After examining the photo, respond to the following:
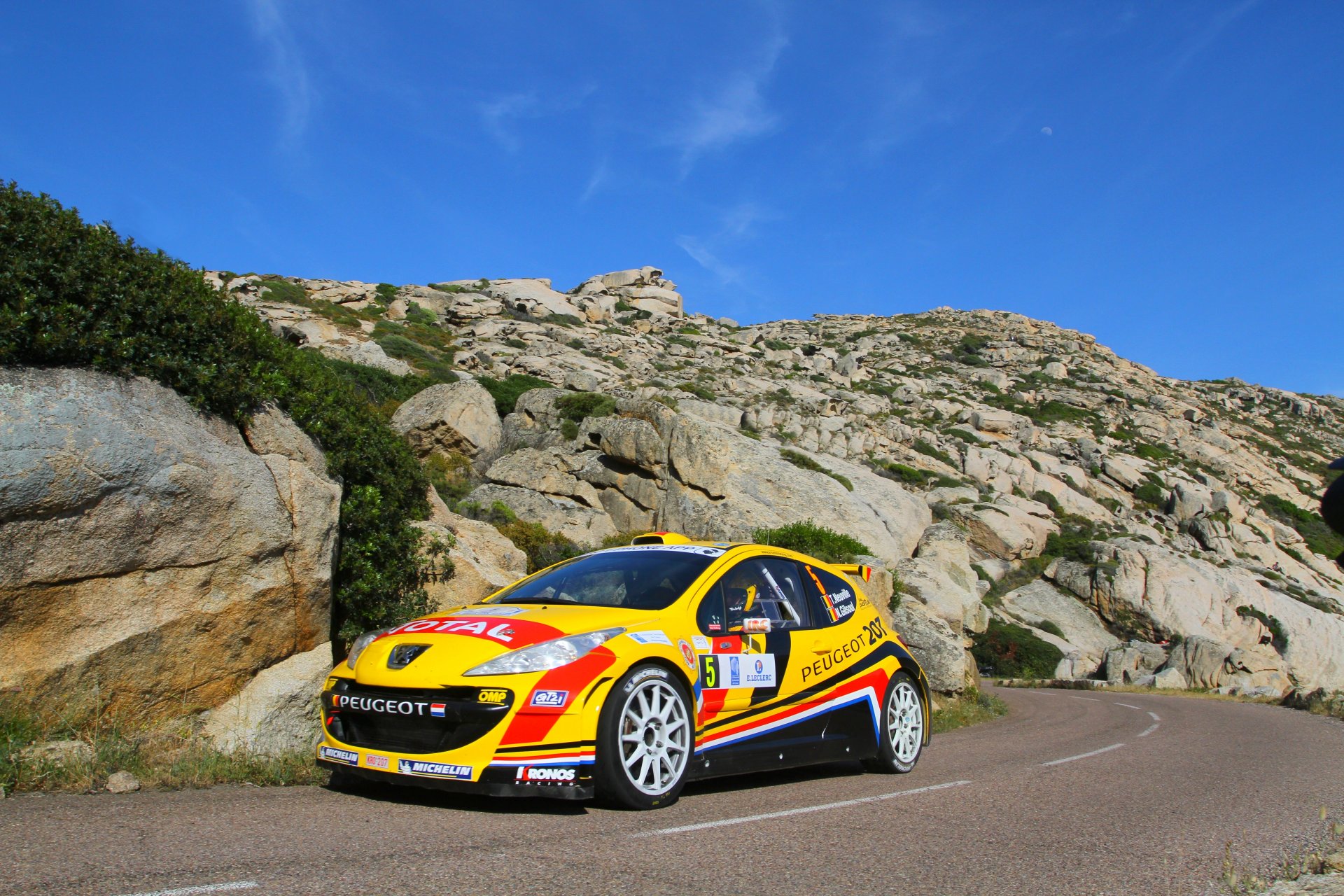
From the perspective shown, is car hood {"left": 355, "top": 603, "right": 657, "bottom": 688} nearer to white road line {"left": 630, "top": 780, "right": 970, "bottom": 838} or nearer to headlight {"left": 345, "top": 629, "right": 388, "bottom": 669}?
headlight {"left": 345, "top": 629, "right": 388, "bottom": 669}

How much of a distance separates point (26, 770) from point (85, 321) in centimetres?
303

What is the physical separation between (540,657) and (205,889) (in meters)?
1.99

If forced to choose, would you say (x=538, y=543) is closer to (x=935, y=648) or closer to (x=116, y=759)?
(x=935, y=648)

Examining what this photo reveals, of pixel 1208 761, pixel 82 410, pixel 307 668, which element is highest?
pixel 82 410

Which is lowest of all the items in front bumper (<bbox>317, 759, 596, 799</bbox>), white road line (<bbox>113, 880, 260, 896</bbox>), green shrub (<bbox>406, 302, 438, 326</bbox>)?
white road line (<bbox>113, 880, 260, 896</bbox>)

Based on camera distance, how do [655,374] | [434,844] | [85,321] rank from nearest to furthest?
[434,844], [85,321], [655,374]

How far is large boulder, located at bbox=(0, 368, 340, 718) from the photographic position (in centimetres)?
574

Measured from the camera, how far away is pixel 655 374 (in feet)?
159

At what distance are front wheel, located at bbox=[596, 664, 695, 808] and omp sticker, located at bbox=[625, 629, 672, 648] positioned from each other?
14 cm

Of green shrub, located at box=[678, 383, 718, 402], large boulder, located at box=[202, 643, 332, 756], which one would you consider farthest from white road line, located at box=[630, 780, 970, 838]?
green shrub, located at box=[678, 383, 718, 402]

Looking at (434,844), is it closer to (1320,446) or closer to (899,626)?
(899,626)

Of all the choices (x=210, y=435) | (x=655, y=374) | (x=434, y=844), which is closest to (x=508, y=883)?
(x=434, y=844)

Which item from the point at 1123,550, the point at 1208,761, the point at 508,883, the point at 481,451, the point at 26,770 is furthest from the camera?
the point at 1123,550

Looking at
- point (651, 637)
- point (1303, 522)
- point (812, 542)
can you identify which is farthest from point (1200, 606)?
point (651, 637)
